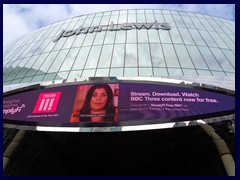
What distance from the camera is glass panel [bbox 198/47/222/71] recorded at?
20.8 meters

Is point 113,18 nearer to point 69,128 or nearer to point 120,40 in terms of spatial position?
point 120,40

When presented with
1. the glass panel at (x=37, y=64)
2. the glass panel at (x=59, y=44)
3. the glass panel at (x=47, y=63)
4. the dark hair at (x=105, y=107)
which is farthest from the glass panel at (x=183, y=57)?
the glass panel at (x=37, y=64)

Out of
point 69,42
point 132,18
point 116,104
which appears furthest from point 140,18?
point 116,104

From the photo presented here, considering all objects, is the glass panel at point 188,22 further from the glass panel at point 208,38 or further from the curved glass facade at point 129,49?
the glass panel at point 208,38

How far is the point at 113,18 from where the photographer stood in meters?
27.9

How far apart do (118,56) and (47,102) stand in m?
7.27

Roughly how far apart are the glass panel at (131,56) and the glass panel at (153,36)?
1.54m

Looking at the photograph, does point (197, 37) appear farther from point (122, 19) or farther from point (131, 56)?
point (122, 19)

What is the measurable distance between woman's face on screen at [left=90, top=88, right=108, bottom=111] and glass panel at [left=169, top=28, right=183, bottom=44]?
942 centimetres

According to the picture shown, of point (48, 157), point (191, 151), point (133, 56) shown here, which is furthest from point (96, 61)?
point (191, 151)

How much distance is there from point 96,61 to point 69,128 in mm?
7905

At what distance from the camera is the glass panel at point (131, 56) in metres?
20.5

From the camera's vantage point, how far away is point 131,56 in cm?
2117

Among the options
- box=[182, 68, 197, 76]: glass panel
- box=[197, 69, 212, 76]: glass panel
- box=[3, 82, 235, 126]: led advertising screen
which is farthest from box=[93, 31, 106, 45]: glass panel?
box=[3, 82, 235, 126]: led advertising screen
